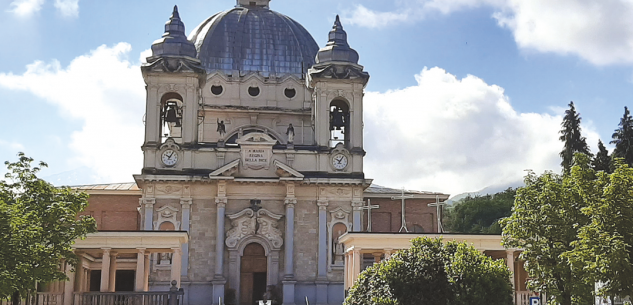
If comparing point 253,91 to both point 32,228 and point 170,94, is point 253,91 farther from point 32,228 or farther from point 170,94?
point 32,228

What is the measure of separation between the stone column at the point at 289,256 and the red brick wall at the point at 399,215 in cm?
954

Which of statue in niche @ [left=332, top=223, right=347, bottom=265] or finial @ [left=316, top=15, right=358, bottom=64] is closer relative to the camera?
statue in niche @ [left=332, top=223, right=347, bottom=265]

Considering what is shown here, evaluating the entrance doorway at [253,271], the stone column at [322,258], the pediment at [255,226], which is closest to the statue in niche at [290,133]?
the stone column at [322,258]

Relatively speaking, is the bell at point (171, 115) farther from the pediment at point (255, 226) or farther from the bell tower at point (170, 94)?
A: the pediment at point (255, 226)

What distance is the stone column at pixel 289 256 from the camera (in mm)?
52431

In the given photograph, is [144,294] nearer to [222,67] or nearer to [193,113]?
[193,113]

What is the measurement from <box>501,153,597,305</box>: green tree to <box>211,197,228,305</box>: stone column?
78.0ft

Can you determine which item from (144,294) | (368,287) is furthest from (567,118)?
(368,287)

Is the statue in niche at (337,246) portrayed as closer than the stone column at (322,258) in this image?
No

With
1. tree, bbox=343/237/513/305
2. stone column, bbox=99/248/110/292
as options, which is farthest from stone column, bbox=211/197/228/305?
tree, bbox=343/237/513/305

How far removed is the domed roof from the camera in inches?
2514

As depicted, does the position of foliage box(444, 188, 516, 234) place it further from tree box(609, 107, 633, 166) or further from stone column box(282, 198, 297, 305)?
stone column box(282, 198, 297, 305)

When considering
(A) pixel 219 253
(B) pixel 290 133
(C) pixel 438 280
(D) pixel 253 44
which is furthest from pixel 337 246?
(C) pixel 438 280

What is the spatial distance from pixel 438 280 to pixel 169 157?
29.8 m
